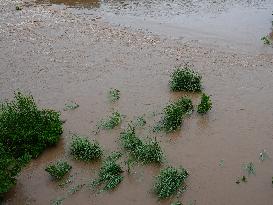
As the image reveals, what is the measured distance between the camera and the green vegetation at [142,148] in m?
9.38

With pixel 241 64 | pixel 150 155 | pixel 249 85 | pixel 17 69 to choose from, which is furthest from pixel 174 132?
pixel 17 69

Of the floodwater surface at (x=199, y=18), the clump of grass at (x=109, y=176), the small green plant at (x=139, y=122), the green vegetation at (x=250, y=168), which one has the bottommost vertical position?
the clump of grass at (x=109, y=176)

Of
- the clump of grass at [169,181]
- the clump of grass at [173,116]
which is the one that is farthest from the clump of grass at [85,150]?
the clump of grass at [173,116]

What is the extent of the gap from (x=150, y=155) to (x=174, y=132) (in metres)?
1.29

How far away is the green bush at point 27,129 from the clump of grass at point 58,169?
2.44 feet

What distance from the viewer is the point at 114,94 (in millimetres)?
11992

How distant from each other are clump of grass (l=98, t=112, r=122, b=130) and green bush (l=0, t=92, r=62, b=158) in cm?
125

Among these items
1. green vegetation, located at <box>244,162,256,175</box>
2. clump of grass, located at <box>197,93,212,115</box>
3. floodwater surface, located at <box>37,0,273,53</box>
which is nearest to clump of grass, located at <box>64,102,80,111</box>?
clump of grass, located at <box>197,93,212,115</box>

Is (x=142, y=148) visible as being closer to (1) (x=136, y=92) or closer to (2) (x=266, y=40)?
(1) (x=136, y=92)

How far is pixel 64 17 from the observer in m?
17.8

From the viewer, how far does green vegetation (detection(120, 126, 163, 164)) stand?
938cm

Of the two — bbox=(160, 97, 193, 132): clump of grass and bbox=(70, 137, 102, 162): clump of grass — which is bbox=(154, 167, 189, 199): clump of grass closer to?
bbox=(70, 137, 102, 162): clump of grass

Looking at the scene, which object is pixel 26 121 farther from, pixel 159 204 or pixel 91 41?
pixel 91 41

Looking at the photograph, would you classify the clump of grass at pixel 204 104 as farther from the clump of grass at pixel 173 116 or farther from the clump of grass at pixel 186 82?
the clump of grass at pixel 186 82
